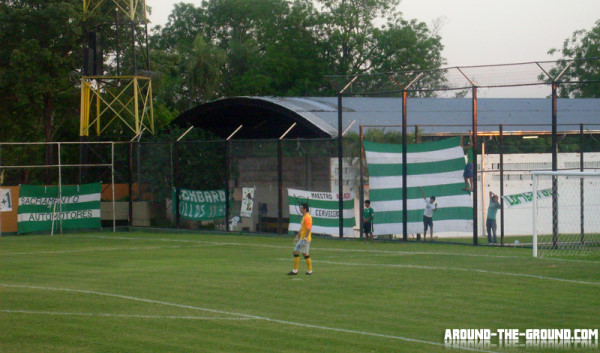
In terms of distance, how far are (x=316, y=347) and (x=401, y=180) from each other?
16807 mm

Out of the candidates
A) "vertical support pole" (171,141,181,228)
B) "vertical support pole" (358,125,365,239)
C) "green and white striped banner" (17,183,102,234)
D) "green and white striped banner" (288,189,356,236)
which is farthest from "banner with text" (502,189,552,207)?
"green and white striped banner" (17,183,102,234)

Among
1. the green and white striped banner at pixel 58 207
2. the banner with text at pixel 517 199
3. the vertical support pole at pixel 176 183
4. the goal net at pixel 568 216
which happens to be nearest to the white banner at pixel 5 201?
the green and white striped banner at pixel 58 207

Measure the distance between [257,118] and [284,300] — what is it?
26.2 meters

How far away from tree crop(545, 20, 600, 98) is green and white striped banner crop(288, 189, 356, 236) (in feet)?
28.8

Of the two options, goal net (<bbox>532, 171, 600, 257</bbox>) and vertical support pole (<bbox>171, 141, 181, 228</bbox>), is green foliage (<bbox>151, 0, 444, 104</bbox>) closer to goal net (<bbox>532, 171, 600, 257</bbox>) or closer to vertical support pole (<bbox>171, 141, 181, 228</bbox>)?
vertical support pole (<bbox>171, 141, 181, 228</bbox>)

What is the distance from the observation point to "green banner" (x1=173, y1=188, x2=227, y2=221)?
32.7 meters

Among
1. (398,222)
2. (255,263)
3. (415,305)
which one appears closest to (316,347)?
(415,305)

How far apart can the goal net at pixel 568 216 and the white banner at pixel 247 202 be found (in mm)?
11570

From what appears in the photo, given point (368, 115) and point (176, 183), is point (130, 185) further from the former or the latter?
point (368, 115)

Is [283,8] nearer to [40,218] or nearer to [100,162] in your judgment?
[100,162]

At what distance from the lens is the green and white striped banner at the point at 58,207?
3256 cm

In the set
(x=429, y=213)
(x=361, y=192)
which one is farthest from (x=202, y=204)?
(x=429, y=213)

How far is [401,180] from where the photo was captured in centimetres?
2661

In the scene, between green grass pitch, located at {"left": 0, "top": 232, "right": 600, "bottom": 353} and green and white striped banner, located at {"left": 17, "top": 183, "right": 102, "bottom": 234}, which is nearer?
green grass pitch, located at {"left": 0, "top": 232, "right": 600, "bottom": 353}
